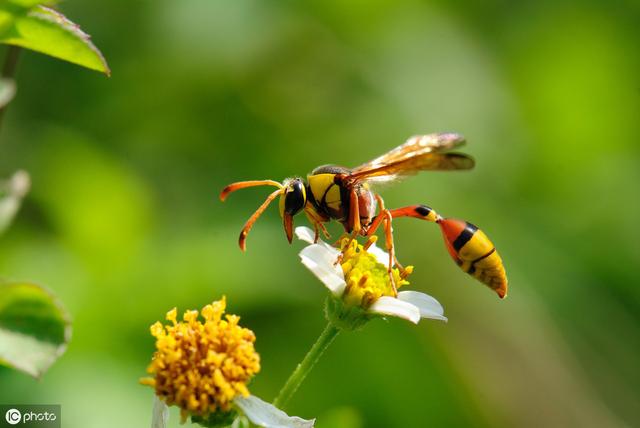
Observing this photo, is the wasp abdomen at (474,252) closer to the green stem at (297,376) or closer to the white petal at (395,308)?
the white petal at (395,308)

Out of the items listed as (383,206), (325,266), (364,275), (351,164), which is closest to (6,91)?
(325,266)

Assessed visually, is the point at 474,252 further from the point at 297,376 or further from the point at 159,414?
the point at 159,414

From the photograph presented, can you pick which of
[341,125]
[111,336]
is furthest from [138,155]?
[111,336]

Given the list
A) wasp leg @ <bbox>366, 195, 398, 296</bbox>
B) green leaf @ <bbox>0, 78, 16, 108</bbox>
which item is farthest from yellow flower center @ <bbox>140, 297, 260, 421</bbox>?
green leaf @ <bbox>0, 78, 16, 108</bbox>

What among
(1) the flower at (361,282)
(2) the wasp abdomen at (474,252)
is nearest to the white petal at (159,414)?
(1) the flower at (361,282)

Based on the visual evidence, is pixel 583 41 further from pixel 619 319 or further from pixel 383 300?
pixel 383 300

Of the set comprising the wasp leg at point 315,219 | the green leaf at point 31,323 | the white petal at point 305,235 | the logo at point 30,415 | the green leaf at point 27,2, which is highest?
the green leaf at point 27,2
